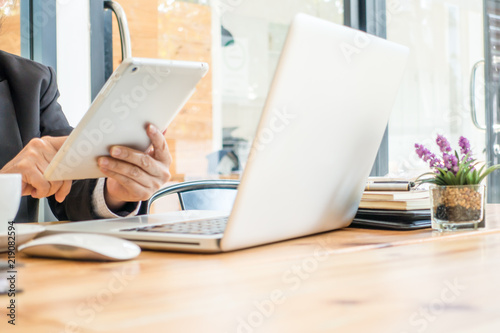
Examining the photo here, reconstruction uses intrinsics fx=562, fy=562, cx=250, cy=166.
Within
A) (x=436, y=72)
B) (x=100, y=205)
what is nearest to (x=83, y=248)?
(x=100, y=205)

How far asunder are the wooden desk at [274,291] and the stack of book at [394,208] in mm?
195

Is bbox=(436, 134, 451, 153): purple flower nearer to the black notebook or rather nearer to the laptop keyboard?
the black notebook

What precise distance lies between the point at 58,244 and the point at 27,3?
6.00ft

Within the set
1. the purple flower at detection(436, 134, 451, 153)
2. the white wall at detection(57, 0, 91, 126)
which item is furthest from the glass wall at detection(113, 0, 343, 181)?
the purple flower at detection(436, 134, 451, 153)

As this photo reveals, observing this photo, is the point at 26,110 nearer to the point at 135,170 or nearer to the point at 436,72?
the point at 135,170

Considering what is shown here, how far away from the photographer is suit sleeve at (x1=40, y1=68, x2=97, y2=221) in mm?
1243

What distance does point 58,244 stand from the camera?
1.87ft

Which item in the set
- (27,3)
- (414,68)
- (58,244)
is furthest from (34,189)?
(414,68)

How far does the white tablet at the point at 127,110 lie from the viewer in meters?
0.75

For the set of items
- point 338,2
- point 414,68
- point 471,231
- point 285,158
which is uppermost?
point 338,2

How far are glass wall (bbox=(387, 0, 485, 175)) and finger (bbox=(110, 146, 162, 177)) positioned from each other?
2.32 m

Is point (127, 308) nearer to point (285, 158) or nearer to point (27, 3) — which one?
point (285, 158)

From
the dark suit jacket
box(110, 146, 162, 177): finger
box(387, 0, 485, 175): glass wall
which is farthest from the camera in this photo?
box(387, 0, 485, 175): glass wall

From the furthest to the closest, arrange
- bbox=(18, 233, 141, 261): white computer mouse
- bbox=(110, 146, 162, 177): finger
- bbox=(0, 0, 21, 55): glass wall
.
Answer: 1. bbox=(0, 0, 21, 55): glass wall
2. bbox=(110, 146, 162, 177): finger
3. bbox=(18, 233, 141, 261): white computer mouse
